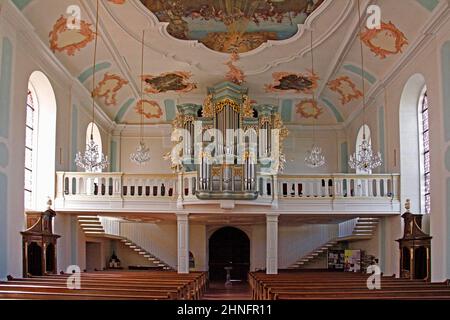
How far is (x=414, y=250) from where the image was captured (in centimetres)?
1697

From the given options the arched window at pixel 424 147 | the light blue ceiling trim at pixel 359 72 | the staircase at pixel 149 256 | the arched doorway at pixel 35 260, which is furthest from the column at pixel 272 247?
the staircase at pixel 149 256

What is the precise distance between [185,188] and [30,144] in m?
4.86

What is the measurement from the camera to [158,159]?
26.8 metres

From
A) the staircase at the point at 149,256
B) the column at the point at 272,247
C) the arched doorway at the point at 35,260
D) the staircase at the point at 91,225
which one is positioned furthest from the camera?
the staircase at the point at 149,256

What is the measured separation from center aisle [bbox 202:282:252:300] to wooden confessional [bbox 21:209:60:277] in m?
4.42

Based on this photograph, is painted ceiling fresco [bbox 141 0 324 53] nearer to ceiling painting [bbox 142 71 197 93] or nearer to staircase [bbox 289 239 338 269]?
ceiling painting [bbox 142 71 197 93]

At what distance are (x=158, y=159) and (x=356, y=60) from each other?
33.7ft

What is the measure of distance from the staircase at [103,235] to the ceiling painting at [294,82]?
8.05 meters

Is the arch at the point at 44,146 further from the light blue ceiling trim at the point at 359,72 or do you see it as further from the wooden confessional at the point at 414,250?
the wooden confessional at the point at 414,250

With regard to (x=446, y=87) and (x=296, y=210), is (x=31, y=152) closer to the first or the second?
(x=296, y=210)

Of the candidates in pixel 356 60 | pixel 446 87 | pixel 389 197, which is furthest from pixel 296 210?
pixel 446 87

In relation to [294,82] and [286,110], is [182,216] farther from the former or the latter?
[286,110]

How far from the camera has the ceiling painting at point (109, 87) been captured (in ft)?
72.3

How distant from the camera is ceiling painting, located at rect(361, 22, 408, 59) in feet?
54.7
